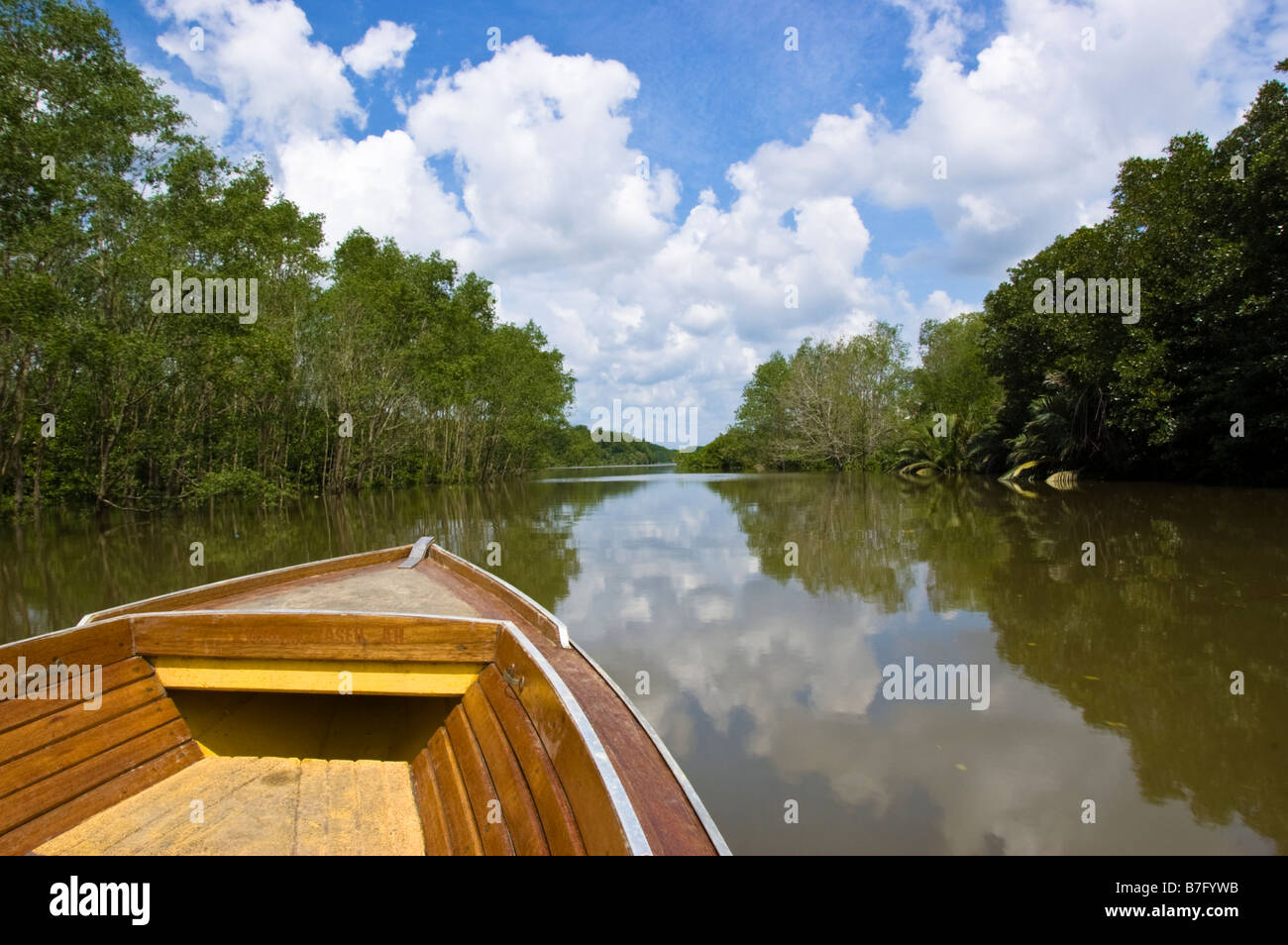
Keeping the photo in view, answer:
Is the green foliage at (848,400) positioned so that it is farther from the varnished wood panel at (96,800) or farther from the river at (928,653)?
the varnished wood panel at (96,800)

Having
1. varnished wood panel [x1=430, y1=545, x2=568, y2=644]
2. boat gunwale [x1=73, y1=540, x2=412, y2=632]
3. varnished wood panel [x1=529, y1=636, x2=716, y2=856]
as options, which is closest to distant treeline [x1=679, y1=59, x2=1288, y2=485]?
varnished wood panel [x1=430, y1=545, x2=568, y2=644]

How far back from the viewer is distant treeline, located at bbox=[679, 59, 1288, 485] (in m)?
14.6

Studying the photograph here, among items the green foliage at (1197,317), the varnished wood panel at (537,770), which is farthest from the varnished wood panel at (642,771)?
the green foliage at (1197,317)

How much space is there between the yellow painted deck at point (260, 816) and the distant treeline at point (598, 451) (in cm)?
5798

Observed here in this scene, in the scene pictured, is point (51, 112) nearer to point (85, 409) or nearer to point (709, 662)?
point (85, 409)

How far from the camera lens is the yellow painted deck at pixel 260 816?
102 inches

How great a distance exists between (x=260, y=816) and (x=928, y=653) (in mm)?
4650

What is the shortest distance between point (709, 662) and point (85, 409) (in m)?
19.6

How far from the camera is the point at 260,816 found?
2.83m
